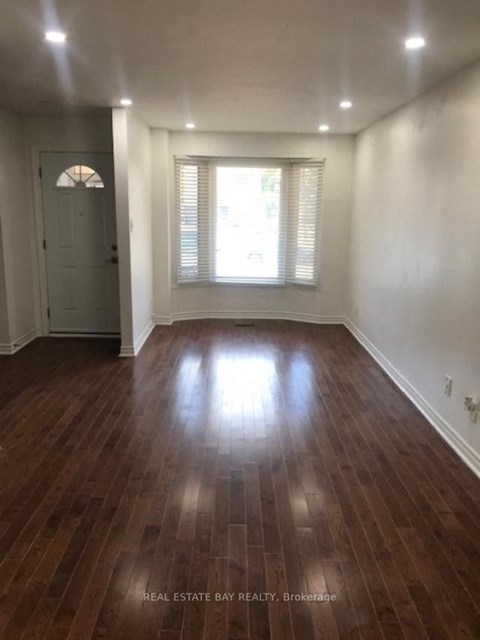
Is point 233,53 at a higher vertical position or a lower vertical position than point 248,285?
higher

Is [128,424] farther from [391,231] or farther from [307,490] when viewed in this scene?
[391,231]

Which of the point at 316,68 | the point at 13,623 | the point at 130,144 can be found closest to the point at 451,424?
the point at 316,68

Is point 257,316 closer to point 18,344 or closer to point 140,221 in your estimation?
point 140,221

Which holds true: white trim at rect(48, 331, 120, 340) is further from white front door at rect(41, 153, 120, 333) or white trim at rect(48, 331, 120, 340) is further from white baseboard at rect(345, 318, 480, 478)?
white baseboard at rect(345, 318, 480, 478)

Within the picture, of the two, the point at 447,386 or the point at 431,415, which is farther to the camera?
the point at 431,415

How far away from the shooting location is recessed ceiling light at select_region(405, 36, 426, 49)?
2692 mm

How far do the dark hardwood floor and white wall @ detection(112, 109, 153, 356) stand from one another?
885mm

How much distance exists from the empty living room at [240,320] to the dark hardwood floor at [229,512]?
0.01 m

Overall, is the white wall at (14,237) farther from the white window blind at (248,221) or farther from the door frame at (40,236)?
the white window blind at (248,221)

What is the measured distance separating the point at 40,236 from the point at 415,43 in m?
4.56

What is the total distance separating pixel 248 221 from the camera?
6.81 m

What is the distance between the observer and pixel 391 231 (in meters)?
4.86

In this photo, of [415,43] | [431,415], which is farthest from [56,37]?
[431,415]

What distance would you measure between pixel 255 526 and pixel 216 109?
3841mm
